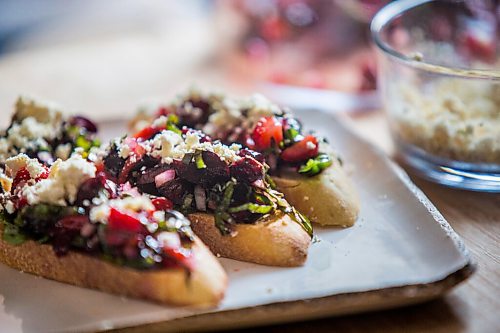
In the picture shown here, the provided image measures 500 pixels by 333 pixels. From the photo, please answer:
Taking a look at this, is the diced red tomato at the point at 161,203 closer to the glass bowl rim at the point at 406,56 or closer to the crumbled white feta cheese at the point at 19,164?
the crumbled white feta cheese at the point at 19,164

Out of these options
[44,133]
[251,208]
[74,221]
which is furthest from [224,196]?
[44,133]

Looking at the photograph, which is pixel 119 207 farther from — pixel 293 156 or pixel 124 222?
pixel 293 156

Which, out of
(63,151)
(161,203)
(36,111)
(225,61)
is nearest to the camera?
(161,203)

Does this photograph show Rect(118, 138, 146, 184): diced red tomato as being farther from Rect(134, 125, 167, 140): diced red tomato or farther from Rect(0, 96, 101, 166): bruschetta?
Rect(0, 96, 101, 166): bruschetta

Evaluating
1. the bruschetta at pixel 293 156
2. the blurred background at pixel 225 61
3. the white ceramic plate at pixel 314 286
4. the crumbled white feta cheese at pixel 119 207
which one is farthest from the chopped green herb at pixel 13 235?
the blurred background at pixel 225 61

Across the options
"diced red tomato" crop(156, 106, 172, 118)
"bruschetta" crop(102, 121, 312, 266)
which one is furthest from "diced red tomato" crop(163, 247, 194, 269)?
"diced red tomato" crop(156, 106, 172, 118)
